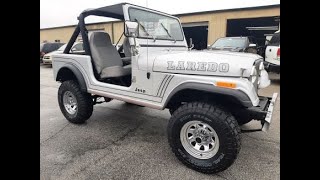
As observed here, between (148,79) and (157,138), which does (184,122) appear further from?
(157,138)

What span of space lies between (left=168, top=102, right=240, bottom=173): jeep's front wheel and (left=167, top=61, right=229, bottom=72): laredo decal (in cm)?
39

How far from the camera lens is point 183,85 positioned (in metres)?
2.56

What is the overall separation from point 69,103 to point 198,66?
2.71m

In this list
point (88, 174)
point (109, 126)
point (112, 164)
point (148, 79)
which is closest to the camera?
point (88, 174)

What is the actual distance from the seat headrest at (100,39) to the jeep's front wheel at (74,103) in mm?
810

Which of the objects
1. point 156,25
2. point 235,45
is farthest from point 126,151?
point 235,45

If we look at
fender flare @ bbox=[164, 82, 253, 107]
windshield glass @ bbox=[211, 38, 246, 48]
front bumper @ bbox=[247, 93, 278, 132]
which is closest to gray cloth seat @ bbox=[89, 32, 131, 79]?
fender flare @ bbox=[164, 82, 253, 107]

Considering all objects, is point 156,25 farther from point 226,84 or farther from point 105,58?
point 226,84

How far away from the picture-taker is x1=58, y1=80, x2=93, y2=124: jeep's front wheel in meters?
3.82

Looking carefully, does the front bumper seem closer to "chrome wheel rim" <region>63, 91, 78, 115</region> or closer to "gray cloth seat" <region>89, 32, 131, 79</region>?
"gray cloth seat" <region>89, 32, 131, 79</region>

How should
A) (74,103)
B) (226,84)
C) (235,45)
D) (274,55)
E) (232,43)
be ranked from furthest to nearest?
1. (232,43)
2. (235,45)
3. (274,55)
4. (74,103)
5. (226,84)
